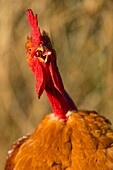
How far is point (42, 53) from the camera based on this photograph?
175 cm

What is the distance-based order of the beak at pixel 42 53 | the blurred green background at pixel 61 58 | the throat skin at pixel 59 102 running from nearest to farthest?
the beak at pixel 42 53 → the throat skin at pixel 59 102 → the blurred green background at pixel 61 58

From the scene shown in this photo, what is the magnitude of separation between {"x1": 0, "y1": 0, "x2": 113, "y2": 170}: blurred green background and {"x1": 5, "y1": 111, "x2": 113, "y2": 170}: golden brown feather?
128 centimetres

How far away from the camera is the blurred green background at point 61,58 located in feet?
10.1

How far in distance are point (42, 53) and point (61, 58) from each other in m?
1.43

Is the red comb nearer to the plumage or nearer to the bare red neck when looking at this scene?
the plumage

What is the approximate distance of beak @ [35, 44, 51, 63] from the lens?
68.9 inches

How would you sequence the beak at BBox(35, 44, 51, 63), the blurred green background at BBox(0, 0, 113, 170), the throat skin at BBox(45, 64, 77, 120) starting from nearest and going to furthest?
the beak at BBox(35, 44, 51, 63) < the throat skin at BBox(45, 64, 77, 120) < the blurred green background at BBox(0, 0, 113, 170)

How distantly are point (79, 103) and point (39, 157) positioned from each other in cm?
137

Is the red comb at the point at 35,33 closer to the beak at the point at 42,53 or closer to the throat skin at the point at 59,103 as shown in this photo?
the beak at the point at 42,53

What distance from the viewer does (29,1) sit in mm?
3076

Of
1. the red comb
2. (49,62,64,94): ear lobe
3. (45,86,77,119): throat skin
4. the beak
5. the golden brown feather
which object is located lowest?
the golden brown feather

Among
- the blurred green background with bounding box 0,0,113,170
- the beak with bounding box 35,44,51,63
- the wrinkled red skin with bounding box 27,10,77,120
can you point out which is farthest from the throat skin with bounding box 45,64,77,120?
the blurred green background with bounding box 0,0,113,170

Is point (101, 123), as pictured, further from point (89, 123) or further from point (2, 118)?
point (2, 118)

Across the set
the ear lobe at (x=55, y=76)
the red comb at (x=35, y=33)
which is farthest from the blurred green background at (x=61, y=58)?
the ear lobe at (x=55, y=76)
